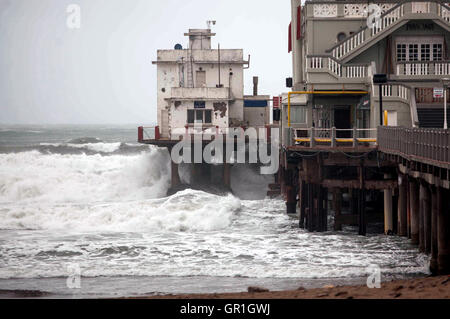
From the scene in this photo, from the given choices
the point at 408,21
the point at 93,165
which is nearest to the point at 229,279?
the point at 408,21

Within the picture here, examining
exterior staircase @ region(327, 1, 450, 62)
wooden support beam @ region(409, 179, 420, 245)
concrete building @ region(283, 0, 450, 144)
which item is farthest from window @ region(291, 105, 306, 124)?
wooden support beam @ region(409, 179, 420, 245)

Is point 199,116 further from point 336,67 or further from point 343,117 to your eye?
point 336,67

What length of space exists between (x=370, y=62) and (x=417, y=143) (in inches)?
500

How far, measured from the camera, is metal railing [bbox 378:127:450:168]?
766 inches

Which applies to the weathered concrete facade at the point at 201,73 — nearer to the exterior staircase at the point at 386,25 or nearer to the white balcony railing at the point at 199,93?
the white balcony railing at the point at 199,93

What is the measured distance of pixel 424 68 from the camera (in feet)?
108

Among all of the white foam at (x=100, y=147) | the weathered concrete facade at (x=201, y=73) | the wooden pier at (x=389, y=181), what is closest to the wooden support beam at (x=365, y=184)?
the wooden pier at (x=389, y=181)

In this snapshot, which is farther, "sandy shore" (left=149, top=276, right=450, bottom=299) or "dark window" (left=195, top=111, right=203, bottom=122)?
"dark window" (left=195, top=111, right=203, bottom=122)

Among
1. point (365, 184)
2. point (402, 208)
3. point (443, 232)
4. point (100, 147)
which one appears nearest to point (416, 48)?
point (365, 184)

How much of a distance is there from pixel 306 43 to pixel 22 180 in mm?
25090

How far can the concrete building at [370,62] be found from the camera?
30594 millimetres

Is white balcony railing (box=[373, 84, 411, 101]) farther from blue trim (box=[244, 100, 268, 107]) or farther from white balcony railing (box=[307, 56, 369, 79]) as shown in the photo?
blue trim (box=[244, 100, 268, 107])

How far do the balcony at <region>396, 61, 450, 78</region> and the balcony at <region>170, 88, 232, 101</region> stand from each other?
19.2m

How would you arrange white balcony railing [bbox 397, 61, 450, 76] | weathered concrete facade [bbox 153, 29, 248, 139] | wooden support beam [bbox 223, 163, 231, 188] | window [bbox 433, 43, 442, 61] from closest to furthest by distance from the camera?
white balcony railing [bbox 397, 61, 450, 76] < window [bbox 433, 43, 442, 61] < wooden support beam [bbox 223, 163, 231, 188] < weathered concrete facade [bbox 153, 29, 248, 139]
